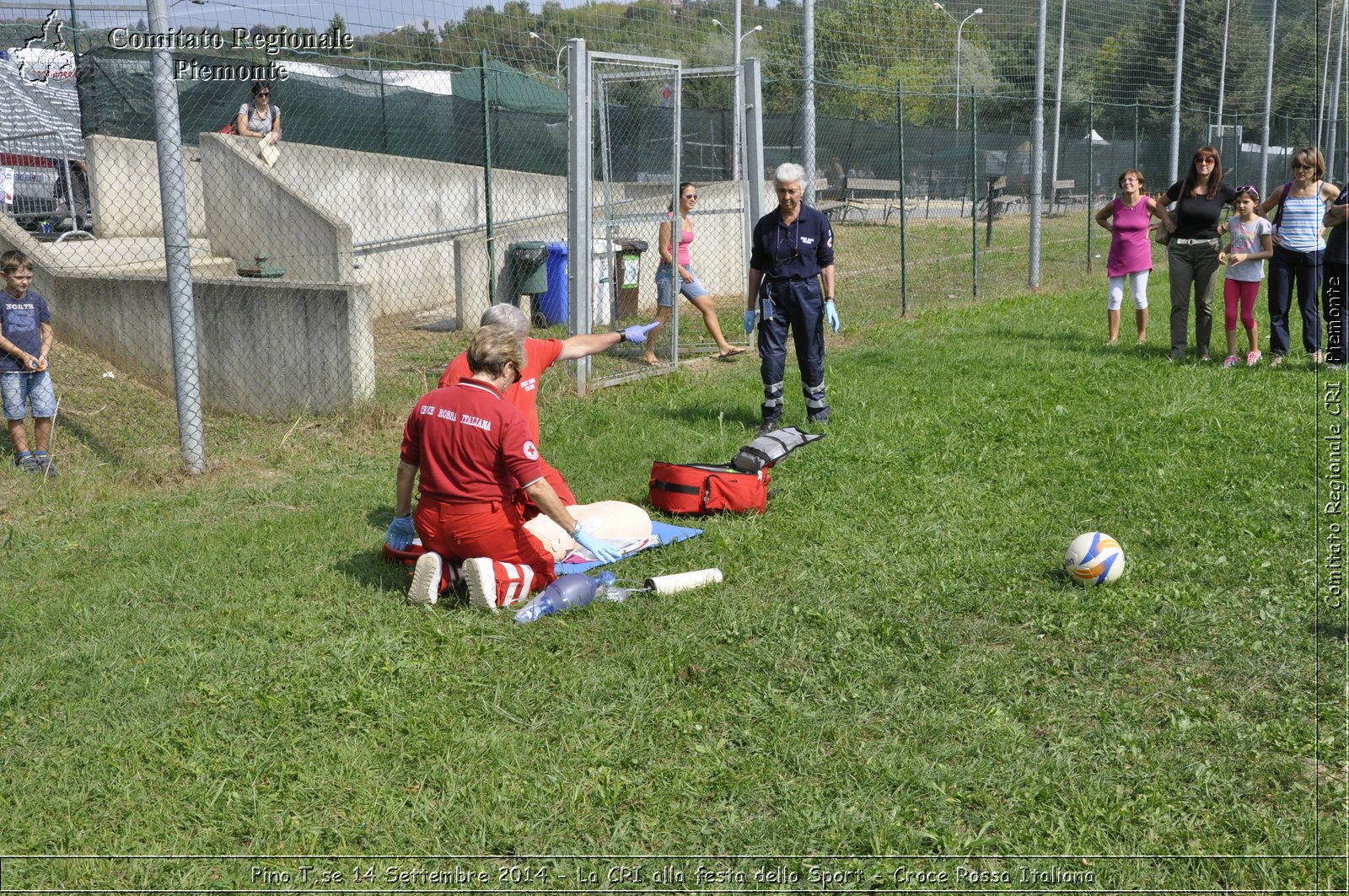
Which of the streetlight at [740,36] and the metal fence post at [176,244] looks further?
the streetlight at [740,36]

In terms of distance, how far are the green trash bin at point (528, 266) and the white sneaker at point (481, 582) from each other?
865 cm

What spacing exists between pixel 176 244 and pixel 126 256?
197 inches

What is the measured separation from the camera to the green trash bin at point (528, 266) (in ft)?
44.4

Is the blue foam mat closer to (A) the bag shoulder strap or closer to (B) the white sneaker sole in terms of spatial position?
(B) the white sneaker sole

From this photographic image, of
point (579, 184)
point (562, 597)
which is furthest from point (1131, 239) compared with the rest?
point (562, 597)

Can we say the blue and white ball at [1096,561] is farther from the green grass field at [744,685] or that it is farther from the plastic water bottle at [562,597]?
the plastic water bottle at [562,597]

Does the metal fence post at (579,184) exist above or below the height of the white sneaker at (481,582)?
above

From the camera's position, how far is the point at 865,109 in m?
24.4

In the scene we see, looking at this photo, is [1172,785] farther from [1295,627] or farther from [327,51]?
[327,51]

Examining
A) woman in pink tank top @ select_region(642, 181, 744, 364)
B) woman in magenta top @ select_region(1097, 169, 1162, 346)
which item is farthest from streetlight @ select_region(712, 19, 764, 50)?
woman in magenta top @ select_region(1097, 169, 1162, 346)

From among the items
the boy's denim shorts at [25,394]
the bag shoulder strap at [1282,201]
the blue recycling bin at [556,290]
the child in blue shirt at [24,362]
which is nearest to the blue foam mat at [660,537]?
the child in blue shirt at [24,362]

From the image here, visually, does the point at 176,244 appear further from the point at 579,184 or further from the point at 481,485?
the point at 481,485

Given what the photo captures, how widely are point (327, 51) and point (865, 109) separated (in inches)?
577

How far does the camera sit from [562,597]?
5.21m
